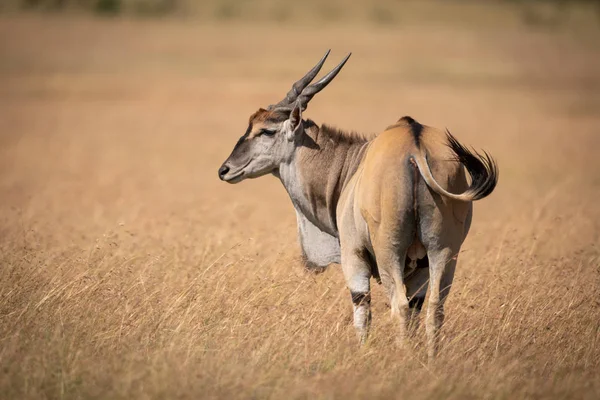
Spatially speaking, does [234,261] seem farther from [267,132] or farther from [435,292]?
[435,292]

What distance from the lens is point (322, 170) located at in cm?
717

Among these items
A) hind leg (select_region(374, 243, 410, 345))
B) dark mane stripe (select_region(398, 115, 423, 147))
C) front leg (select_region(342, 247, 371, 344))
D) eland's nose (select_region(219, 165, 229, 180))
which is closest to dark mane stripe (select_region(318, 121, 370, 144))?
dark mane stripe (select_region(398, 115, 423, 147))

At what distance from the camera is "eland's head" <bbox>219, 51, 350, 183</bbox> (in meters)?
7.23

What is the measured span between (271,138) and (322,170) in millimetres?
490

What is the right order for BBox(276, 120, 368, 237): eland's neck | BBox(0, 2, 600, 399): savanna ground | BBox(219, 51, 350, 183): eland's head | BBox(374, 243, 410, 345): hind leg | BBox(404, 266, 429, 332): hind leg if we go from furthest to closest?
BBox(219, 51, 350, 183): eland's head < BBox(276, 120, 368, 237): eland's neck < BBox(404, 266, 429, 332): hind leg < BBox(374, 243, 410, 345): hind leg < BBox(0, 2, 600, 399): savanna ground

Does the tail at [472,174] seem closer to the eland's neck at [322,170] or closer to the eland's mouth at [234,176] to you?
the eland's neck at [322,170]

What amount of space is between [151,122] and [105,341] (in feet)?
69.8

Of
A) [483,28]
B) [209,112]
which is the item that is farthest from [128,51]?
[483,28]

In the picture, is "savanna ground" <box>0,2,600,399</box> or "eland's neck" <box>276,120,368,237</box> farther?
"eland's neck" <box>276,120,368,237</box>

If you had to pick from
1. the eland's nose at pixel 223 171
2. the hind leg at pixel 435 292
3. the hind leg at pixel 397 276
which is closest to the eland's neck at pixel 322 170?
the eland's nose at pixel 223 171

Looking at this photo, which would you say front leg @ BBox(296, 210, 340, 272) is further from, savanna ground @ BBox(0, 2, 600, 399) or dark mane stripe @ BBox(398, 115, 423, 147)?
dark mane stripe @ BBox(398, 115, 423, 147)

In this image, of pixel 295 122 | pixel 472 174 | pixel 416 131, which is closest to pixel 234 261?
pixel 295 122

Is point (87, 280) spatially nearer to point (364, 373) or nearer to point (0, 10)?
point (364, 373)

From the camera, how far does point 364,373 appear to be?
5.56 meters
